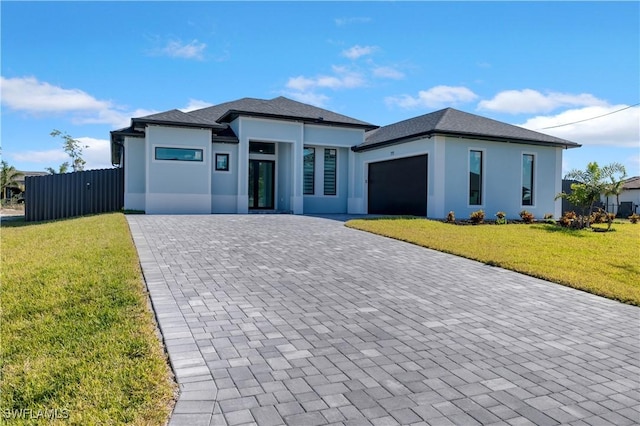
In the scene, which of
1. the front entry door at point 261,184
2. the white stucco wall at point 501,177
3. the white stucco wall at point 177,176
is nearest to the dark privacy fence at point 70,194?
the white stucco wall at point 177,176

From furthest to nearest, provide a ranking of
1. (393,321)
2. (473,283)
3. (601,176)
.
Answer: (601,176) < (473,283) < (393,321)

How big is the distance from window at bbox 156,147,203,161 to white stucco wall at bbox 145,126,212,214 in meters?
0.13

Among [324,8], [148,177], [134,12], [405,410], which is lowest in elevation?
[405,410]

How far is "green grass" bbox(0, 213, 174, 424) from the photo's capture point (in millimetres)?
2873

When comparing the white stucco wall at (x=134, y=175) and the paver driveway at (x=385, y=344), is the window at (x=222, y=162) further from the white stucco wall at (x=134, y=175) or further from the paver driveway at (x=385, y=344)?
the paver driveway at (x=385, y=344)

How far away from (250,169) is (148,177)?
5131 mm

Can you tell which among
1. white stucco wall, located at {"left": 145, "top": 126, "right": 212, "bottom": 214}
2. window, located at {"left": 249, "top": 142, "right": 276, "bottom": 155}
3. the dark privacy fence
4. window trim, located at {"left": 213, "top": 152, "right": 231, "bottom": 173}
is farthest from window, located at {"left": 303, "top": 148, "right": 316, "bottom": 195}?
the dark privacy fence

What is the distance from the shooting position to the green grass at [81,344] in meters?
2.87

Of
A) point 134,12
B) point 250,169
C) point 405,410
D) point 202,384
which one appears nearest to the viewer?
point 405,410

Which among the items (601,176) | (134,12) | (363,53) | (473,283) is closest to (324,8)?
(363,53)

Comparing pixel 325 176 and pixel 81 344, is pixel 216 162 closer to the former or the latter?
pixel 325 176

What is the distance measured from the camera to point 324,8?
11820 mm

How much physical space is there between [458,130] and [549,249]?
797 cm

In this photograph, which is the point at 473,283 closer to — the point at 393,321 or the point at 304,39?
the point at 393,321
